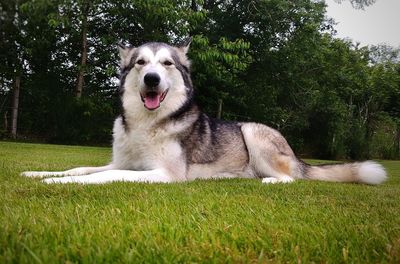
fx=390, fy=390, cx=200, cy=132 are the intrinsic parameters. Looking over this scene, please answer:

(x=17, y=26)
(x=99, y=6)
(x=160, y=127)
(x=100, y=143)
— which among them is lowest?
(x=100, y=143)

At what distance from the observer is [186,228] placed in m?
1.94

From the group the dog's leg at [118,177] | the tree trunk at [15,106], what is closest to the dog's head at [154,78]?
the dog's leg at [118,177]

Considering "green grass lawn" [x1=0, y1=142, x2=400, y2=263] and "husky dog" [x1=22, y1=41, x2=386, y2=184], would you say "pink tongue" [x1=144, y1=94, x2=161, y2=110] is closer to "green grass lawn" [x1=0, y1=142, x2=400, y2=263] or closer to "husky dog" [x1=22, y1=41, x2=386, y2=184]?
"husky dog" [x1=22, y1=41, x2=386, y2=184]

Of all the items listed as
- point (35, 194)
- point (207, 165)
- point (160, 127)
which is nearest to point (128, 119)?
point (160, 127)

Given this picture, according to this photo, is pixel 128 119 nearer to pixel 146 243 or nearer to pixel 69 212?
pixel 69 212

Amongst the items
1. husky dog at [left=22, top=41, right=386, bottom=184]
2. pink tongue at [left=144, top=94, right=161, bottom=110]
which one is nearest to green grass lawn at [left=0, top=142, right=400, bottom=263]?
husky dog at [left=22, top=41, right=386, bottom=184]

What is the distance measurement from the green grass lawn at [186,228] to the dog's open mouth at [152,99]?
1681 millimetres

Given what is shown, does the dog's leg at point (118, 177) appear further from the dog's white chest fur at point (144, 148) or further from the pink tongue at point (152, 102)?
the pink tongue at point (152, 102)

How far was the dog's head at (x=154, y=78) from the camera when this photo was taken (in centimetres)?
456

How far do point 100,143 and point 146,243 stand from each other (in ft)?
55.2

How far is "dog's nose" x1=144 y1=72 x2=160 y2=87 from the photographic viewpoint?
4461 millimetres

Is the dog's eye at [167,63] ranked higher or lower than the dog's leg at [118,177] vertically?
higher

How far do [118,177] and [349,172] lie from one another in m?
3.37

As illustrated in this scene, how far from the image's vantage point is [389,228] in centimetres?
205
